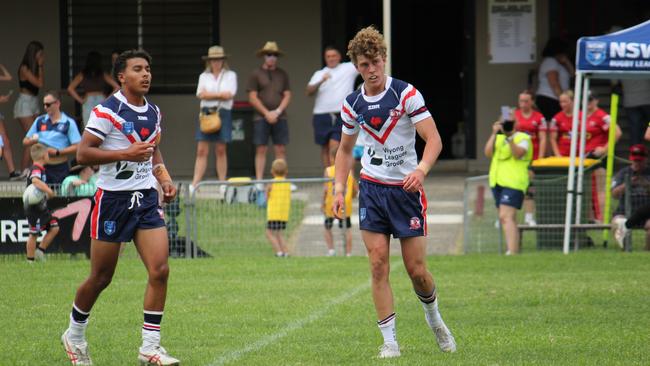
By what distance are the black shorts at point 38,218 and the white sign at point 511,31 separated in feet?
30.3

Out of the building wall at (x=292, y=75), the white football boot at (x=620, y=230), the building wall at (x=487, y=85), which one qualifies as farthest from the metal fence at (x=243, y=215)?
the building wall at (x=487, y=85)

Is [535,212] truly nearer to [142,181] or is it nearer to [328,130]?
[328,130]

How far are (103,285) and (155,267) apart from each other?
39cm

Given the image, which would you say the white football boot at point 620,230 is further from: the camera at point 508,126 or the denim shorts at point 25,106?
the denim shorts at point 25,106

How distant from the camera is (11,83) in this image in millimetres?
22109

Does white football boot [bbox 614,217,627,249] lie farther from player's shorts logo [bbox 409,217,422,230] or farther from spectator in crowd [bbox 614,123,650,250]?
player's shorts logo [bbox 409,217,422,230]

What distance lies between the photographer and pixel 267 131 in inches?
766

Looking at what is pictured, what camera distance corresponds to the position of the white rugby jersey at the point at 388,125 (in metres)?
8.11

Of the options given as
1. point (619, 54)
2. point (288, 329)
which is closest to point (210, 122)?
point (619, 54)

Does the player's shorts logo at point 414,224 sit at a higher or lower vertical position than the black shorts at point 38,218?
higher

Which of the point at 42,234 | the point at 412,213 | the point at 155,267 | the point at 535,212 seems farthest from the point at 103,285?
the point at 535,212

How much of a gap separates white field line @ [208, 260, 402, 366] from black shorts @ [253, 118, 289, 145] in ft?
21.9

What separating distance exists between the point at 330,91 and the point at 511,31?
4.22 metres

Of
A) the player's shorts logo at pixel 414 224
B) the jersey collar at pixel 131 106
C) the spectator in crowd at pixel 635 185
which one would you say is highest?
the jersey collar at pixel 131 106
